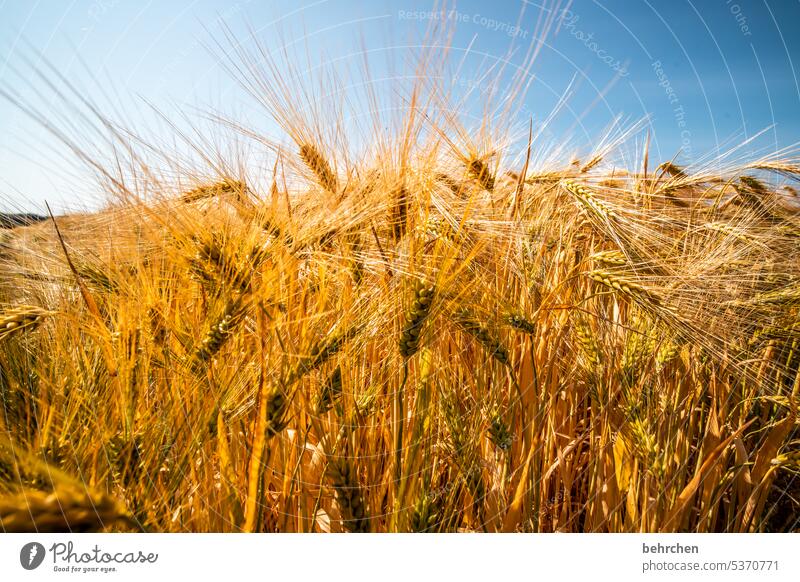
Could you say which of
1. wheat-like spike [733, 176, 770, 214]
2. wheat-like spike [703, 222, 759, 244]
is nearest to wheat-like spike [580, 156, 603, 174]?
wheat-like spike [733, 176, 770, 214]

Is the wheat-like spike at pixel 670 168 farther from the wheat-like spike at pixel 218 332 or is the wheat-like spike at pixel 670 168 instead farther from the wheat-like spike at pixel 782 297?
the wheat-like spike at pixel 218 332

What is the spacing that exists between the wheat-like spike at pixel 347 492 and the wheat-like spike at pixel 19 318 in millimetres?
522

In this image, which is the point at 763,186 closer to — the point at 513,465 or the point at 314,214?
the point at 513,465

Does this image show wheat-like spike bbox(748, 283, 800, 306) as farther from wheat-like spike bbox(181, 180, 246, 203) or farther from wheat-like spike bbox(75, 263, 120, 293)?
wheat-like spike bbox(75, 263, 120, 293)

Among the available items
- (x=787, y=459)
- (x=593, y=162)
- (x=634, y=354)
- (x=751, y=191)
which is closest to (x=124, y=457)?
(x=634, y=354)

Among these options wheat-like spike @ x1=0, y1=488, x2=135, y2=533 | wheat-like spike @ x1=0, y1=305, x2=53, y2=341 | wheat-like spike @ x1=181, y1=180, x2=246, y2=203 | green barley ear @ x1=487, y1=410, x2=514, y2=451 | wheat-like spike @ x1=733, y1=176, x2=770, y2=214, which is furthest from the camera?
wheat-like spike @ x1=733, y1=176, x2=770, y2=214

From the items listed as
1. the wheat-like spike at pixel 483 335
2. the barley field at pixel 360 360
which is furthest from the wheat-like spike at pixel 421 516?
the wheat-like spike at pixel 483 335

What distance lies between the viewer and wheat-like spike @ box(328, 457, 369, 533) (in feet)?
2.12

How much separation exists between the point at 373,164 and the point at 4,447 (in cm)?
79

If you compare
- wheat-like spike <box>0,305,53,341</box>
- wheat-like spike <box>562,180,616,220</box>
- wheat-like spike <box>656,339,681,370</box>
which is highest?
wheat-like spike <box>562,180,616,220</box>

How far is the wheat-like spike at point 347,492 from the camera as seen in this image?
0.65 metres

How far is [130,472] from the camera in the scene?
1.97ft

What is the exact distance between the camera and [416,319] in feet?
2.22
